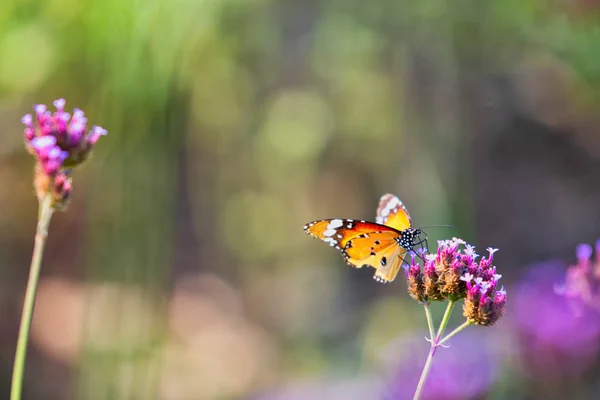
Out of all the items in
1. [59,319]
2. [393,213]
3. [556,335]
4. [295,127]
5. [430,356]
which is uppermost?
[295,127]

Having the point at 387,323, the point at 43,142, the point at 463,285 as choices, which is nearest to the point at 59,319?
the point at 387,323

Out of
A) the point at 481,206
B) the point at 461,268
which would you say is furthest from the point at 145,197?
the point at 481,206

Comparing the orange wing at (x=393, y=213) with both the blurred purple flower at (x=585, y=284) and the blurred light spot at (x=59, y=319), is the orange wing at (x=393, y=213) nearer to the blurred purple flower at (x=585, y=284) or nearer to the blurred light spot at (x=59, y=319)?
the blurred purple flower at (x=585, y=284)

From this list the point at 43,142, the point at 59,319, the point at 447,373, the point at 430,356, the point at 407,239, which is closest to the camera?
the point at 430,356

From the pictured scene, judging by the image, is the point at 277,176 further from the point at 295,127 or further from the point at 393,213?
the point at 393,213

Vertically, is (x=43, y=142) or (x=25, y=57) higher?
(x=25, y=57)

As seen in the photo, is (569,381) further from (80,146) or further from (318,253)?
(318,253)

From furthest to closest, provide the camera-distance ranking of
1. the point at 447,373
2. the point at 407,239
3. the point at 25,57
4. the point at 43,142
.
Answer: the point at 25,57 → the point at 447,373 → the point at 407,239 → the point at 43,142
